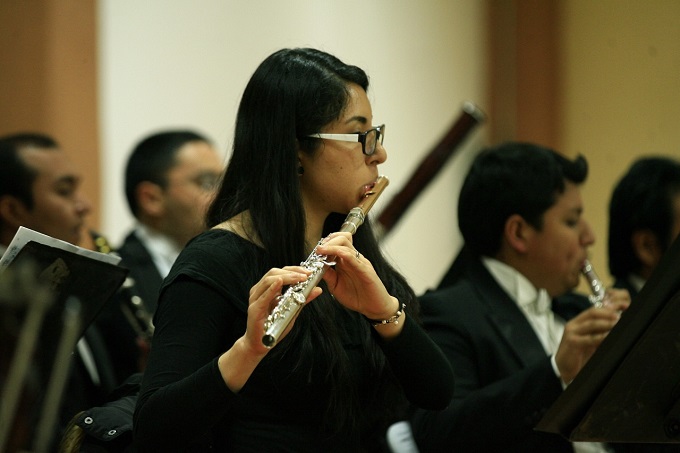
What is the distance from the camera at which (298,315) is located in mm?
1769

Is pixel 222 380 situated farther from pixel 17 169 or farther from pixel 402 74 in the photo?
pixel 402 74

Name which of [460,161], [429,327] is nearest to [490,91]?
[460,161]

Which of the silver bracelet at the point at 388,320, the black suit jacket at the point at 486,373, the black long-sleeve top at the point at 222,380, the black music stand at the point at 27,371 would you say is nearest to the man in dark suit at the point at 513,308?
the black suit jacket at the point at 486,373

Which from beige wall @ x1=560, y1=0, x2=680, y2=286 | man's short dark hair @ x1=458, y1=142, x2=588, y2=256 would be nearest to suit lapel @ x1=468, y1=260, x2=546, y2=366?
man's short dark hair @ x1=458, y1=142, x2=588, y2=256

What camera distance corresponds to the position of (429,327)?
249 cm

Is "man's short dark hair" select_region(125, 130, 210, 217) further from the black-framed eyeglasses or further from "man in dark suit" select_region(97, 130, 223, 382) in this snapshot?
the black-framed eyeglasses

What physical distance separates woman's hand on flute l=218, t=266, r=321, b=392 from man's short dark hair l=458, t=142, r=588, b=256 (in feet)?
3.70

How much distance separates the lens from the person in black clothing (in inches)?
122

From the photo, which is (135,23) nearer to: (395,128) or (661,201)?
(395,128)

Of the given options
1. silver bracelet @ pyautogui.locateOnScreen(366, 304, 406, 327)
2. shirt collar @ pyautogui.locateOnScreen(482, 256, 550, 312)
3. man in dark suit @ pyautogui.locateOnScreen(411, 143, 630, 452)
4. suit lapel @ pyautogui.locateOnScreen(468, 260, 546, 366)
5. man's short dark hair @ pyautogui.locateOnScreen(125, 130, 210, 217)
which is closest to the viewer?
silver bracelet @ pyautogui.locateOnScreen(366, 304, 406, 327)

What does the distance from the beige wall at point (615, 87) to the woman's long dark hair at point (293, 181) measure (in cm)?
298

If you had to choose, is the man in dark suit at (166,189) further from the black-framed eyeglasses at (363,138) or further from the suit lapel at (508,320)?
the black-framed eyeglasses at (363,138)

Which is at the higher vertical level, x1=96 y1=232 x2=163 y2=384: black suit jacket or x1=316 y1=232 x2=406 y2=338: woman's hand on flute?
x1=316 y1=232 x2=406 y2=338: woman's hand on flute

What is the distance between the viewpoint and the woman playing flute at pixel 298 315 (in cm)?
167
